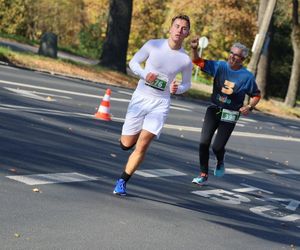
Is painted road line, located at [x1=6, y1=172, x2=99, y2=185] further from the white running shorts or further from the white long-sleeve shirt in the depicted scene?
the white long-sleeve shirt

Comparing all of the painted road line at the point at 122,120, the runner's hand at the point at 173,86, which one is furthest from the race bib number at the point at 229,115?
the painted road line at the point at 122,120

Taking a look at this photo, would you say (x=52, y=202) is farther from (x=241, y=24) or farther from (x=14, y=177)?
(x=241, y=24)

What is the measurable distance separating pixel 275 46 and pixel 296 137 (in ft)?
122

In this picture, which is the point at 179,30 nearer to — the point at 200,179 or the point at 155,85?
the point at 155,85

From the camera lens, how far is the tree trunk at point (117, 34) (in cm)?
3303

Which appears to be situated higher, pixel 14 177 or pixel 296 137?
pixel 14 177

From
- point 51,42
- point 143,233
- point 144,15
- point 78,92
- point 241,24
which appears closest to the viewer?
point 143,233

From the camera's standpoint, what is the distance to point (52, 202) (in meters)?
7.95

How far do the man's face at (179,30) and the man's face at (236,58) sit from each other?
2.06 meters

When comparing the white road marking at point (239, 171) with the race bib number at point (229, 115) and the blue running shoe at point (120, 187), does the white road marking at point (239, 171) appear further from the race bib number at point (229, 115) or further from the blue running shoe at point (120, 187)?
the blue running shoe at point (120, 187)

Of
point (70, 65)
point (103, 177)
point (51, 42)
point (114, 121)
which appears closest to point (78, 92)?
point (114, 121)

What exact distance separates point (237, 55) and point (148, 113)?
7.71 feet

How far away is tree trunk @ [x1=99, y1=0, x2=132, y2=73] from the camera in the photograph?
1300 inches

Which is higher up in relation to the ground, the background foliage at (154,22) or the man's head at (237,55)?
the man's head at (237,55)
